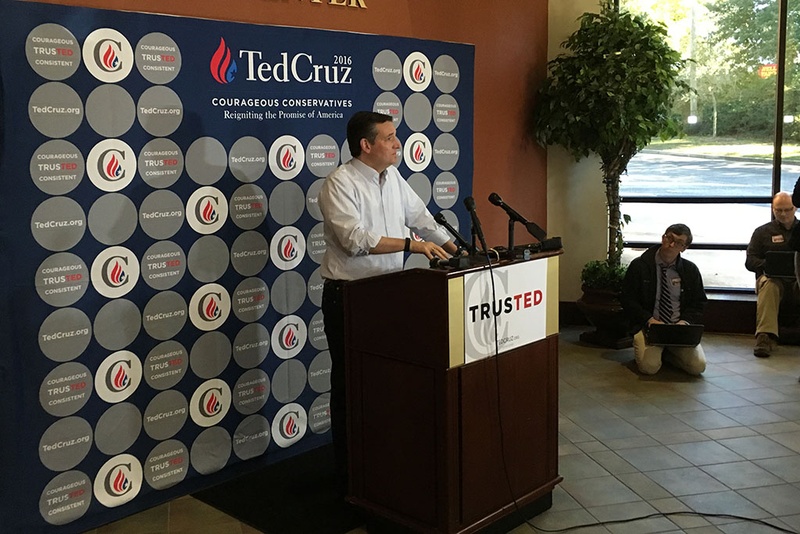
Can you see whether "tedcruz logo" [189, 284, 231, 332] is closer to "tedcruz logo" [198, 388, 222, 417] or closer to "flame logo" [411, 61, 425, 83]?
"tedcruz logo" [198, 388, 222, 417]

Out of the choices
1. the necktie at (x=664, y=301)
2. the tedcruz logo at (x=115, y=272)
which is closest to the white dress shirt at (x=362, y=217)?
the tedcruz logo at (x=115, y=272)

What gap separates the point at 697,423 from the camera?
15.7 feet

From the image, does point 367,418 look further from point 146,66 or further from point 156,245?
point 146,66

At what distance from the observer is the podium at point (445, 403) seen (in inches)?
123

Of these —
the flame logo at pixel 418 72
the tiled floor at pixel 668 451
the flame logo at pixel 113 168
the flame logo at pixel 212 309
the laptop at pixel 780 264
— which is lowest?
the tiled floor at pixel 668 451

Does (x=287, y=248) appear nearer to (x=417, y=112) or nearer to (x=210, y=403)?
(x=210, y=403)

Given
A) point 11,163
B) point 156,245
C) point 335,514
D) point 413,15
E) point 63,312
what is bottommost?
point 335,514

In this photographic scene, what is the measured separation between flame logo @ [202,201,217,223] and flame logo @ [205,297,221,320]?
14.5 inches

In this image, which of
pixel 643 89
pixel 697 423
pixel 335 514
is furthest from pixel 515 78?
pixel 335 514

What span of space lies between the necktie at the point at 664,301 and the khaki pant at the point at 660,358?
19 cm

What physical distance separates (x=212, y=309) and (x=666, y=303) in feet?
10.7

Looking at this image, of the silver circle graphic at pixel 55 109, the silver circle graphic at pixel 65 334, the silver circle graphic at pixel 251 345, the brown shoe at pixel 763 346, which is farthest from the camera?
the brown shoe at pixel 763 346

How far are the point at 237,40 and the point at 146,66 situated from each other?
512 mm

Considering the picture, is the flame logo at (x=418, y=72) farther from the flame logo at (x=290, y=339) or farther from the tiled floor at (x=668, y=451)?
the tiled floor at (x=668, y=451)
